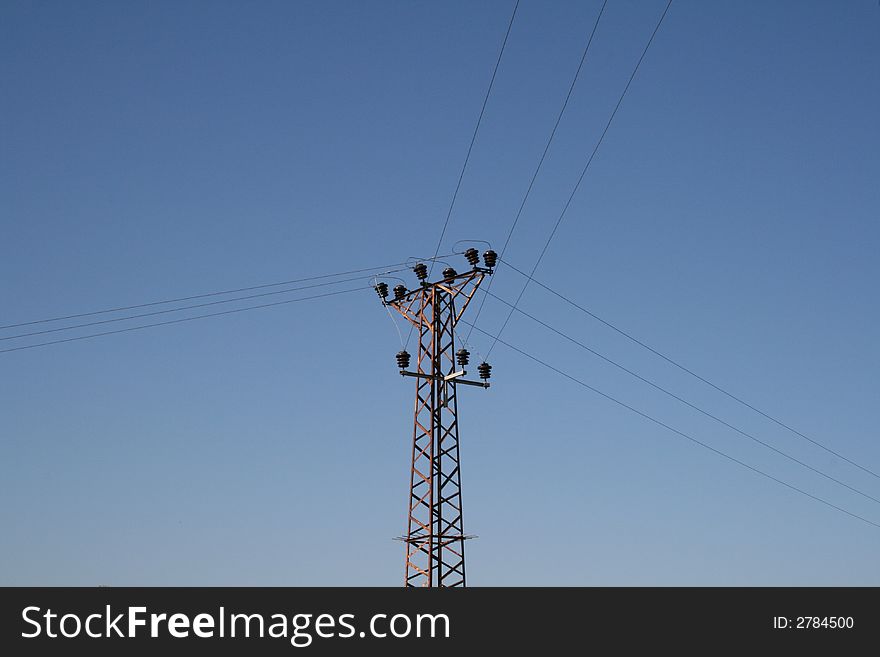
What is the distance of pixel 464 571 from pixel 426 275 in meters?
10.4

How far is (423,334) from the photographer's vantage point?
33812 mm

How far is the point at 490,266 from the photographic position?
32.8 metres

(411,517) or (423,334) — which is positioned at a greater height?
(423,334)
